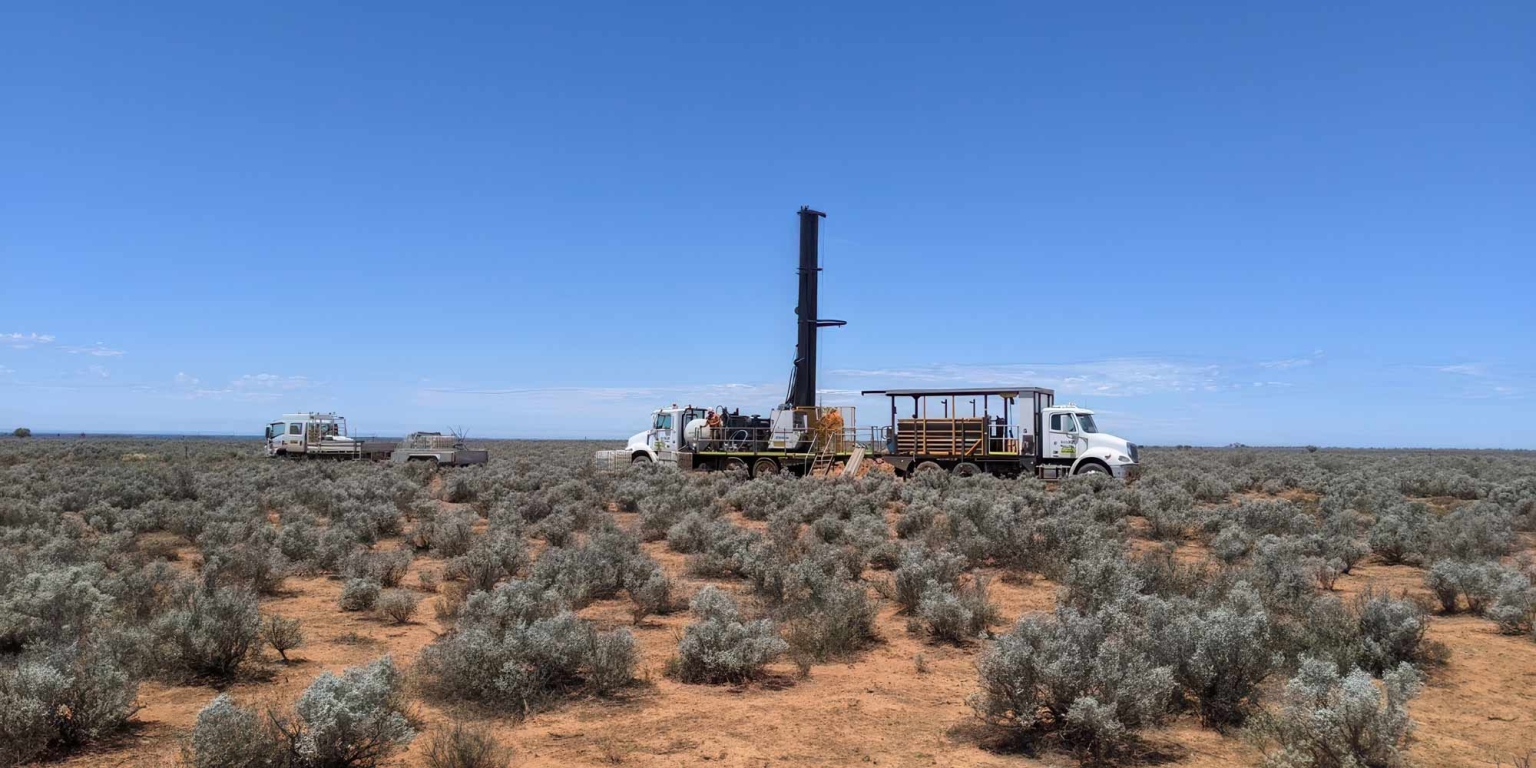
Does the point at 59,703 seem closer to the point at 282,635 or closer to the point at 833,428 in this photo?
the point at 282,635

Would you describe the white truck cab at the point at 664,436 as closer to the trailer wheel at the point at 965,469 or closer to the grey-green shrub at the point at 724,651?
the trailer wheel at the point at 965,469

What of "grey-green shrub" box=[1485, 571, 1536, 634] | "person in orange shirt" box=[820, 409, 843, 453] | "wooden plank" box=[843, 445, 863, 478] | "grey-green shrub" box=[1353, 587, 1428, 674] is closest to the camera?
"grey-green shrub" box=[1353, 587, 1428, 674]

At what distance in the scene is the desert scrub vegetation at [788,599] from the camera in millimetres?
6133

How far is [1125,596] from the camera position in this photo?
27.6 feet

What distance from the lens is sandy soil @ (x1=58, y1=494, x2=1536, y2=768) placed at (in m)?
5.95

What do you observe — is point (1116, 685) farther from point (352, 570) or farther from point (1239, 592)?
point (352, 570)

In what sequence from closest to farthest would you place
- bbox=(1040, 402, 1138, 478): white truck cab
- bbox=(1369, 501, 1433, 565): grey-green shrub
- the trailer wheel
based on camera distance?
bbox=(1369, 501, 1433, 565): grey-green shrub, bbox=(1040, 402, 1138, 478): white truck cab, the trailer wheel

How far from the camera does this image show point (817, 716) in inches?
270

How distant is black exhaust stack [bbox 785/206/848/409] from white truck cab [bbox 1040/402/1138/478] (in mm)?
8277

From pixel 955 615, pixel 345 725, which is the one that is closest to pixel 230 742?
pixel 345 725

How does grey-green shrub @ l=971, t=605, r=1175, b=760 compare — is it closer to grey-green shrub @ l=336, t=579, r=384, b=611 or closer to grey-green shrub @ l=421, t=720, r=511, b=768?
grey-green shrub @ l=421, t=720, r=511, b=768

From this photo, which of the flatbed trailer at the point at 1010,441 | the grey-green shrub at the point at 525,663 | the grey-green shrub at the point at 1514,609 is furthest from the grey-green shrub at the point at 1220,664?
the flatbed trailer at the point at 1010,441

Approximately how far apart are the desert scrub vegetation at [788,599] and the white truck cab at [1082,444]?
258 inches

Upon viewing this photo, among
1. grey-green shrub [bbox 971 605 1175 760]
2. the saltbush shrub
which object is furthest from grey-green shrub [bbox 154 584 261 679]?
grey-green shrub [bbox 971 605 1175 760]
